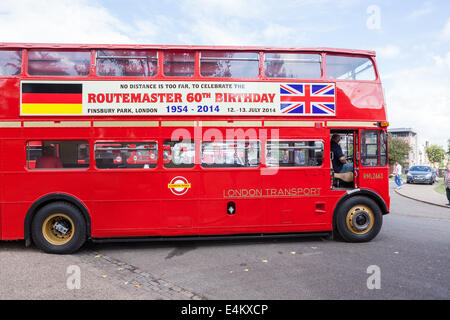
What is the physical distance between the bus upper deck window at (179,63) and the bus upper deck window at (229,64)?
215 millimetres

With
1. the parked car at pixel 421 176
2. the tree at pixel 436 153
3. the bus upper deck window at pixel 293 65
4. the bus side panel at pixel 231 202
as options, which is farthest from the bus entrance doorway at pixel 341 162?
the tree at pixel 436 153

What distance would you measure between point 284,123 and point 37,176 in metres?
4.78

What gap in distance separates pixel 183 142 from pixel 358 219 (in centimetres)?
391

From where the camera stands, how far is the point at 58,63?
→ 212 inches

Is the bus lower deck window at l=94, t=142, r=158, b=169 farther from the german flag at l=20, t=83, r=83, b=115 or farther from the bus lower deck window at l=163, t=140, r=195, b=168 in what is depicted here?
the german flag at l=20, t=83, r=83, b=115

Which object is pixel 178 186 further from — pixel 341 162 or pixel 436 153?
pixel 436 153

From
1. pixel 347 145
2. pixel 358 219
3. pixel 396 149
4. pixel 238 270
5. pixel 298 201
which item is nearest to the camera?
pixel 238 270

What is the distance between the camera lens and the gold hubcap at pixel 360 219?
5.88 m

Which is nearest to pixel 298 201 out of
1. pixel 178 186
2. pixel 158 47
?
pixel 178 186

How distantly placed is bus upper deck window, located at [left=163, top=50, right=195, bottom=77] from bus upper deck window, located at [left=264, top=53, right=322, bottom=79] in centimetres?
148

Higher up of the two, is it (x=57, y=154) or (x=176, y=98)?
(x=176, y=98)

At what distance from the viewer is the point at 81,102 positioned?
5367mm

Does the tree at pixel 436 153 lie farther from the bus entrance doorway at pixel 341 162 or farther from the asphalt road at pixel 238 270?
the bus entrance doorway at pixel 341 162

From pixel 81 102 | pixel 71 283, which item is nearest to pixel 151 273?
pixel 71 283
